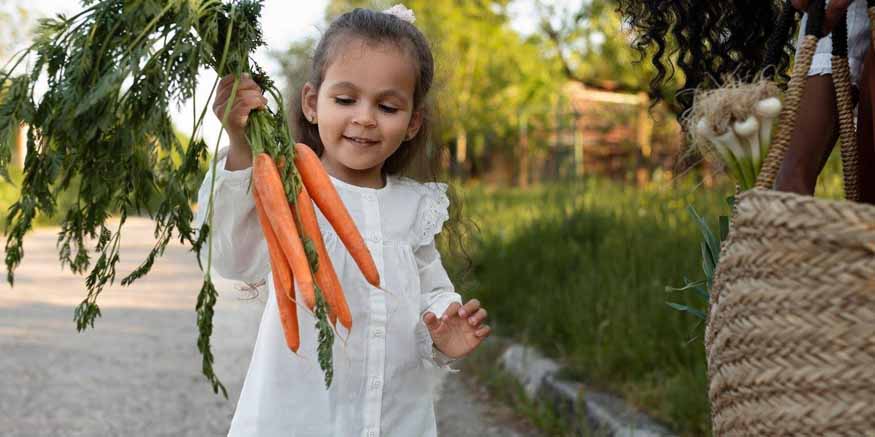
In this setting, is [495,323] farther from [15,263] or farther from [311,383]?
[15,263]

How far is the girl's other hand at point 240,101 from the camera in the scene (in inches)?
78.5

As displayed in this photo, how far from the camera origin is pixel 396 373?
2.51 meters

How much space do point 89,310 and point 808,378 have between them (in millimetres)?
1274

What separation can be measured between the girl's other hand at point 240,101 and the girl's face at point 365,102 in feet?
1.25

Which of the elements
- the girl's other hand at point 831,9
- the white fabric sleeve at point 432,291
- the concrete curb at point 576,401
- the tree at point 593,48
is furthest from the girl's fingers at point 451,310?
the tree at point 593,48

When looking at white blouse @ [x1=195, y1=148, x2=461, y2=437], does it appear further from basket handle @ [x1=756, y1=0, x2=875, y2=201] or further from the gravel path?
basket handle @ [x1=756, y1=0, x2=875, y2=201]

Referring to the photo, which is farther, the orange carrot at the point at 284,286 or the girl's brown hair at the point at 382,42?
the girl's brown hair at the point at 382,42

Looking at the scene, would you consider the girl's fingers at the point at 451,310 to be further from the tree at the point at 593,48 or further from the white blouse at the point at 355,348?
the tree at the point at 593,48

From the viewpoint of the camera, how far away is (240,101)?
2.00m

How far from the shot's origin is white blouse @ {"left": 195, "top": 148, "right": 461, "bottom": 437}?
2.40m

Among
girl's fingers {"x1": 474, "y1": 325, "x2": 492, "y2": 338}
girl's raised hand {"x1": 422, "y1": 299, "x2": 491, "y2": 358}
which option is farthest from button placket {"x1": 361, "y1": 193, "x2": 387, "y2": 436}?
girl's fingers {"x1": 474, "y1": 325, "x2": 492, "y2": 338}

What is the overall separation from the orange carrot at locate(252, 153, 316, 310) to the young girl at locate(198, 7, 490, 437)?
1.04ft

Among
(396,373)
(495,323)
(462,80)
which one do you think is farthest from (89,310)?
(462,80)

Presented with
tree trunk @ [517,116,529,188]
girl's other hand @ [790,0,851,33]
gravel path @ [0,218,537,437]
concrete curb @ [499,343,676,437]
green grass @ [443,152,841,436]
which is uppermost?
tree trunk @ [517,116,529,188]
